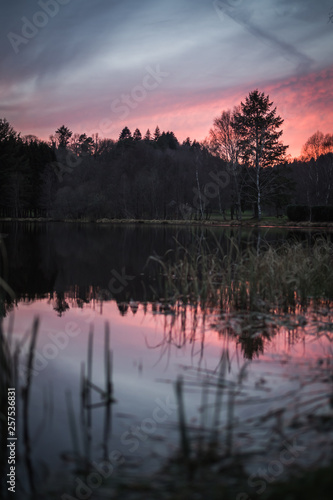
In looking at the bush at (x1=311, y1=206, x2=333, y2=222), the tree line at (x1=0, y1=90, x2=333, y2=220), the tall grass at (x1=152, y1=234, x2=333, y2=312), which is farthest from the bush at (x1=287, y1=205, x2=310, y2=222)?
the tall grass at (x1=152, y1=234, x2=333, y2=312)

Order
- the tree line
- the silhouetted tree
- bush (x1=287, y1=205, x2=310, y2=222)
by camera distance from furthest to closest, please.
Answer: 1. the silhouetted tree
2. the tree line
3. bush (x1=287, y1=205, x2=310, y2=222)

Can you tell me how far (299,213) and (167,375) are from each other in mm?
39237

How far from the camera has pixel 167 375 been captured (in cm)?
396

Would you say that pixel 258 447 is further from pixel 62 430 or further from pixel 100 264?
pixel 100 264

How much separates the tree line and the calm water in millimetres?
36344

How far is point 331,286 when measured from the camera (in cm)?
783

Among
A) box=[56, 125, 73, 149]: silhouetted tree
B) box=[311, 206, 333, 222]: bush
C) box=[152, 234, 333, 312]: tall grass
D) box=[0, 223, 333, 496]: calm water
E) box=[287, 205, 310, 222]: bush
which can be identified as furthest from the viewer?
box=[56, 125, 73, 149]: silhouetted tree

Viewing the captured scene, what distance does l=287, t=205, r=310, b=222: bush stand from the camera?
40250 mm

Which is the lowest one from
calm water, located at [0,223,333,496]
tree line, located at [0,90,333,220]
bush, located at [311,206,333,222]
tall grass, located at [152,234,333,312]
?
calm water, located at [0,223,333,496]

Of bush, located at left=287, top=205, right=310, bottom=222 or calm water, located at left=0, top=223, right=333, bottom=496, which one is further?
bush, located at left=287, top=205, right=310, bottom=222

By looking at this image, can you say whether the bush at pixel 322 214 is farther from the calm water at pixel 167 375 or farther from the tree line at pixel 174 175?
the calm water at pixel 167 375

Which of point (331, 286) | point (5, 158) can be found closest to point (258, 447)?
point (331, 286)

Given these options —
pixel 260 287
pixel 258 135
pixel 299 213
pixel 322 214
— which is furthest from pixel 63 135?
pixel 260 287

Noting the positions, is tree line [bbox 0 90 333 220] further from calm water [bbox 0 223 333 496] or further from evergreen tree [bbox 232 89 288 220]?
calm water [bbox 0 223 333 496]
